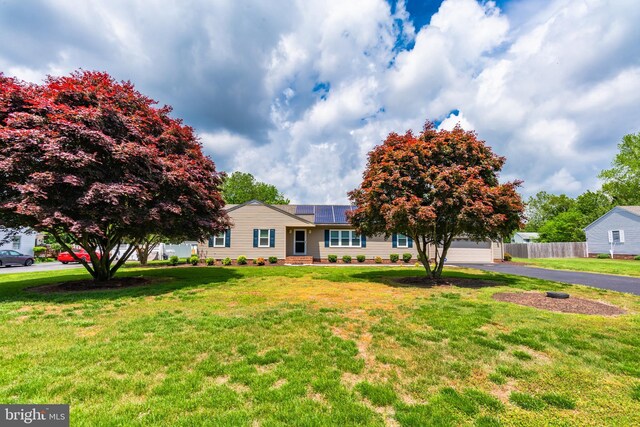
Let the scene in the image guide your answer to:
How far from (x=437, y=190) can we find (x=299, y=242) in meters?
14.3

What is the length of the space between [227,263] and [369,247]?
412 inches

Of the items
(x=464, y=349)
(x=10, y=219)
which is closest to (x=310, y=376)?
(x=464, y=349)

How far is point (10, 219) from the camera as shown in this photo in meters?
8.38

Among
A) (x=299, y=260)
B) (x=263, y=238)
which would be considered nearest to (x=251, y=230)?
(x=263, y=238)

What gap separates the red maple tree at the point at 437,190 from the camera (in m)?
9.48

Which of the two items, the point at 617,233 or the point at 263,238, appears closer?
the point at 263,238

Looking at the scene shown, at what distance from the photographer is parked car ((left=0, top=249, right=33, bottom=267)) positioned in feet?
66.0

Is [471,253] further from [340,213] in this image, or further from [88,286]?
[88,286]

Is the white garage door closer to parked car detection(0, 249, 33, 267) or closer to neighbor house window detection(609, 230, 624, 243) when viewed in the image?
neighbor house window detection(609, 230, 624, 243)

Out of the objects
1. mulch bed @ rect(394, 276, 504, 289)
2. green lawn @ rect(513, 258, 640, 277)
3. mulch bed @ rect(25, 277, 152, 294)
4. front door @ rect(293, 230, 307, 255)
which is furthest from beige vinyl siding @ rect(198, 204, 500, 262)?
mulch bed @ rect(25, 277, 152, 294)

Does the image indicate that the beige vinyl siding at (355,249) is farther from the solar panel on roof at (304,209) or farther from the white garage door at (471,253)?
the white garage door at (471,253)

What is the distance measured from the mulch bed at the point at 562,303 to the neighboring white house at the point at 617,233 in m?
30.7

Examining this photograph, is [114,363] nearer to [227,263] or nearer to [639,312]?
[639,312]

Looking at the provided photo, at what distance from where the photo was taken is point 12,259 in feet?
67.7
